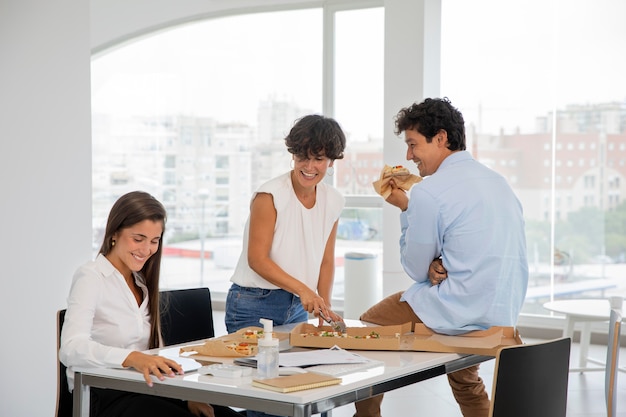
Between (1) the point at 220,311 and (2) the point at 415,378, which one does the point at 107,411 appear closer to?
(2) the point at 415,378

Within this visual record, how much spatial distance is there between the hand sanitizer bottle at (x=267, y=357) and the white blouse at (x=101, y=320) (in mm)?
397

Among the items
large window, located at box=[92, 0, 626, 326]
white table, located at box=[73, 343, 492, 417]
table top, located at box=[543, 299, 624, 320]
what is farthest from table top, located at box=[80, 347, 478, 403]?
large window, located at box=[92, 0, 626, 326]

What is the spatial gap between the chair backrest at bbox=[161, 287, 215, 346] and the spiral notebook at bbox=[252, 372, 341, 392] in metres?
0.96

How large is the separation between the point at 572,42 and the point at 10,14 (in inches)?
185

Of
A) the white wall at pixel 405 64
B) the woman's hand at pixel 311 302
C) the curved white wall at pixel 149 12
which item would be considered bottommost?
the woman's hand at pixel 311 302

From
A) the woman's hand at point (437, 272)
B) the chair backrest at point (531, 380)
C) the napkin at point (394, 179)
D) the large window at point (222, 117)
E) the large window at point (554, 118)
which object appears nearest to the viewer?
the chair backrest at point (531, 380)

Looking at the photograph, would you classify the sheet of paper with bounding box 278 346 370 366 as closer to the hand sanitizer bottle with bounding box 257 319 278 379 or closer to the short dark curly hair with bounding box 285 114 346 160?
the hand sanitizer bottle with bounding box 257 319 278 379

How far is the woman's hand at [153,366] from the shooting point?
231 cm

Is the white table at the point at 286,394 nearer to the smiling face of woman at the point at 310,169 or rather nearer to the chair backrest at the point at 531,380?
the chair backrest at the point at 531,380

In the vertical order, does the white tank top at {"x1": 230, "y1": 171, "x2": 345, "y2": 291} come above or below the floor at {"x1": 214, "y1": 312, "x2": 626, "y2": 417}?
above

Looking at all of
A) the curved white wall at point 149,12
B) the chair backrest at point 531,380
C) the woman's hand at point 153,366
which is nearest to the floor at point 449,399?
the chair backrest at point 531,380

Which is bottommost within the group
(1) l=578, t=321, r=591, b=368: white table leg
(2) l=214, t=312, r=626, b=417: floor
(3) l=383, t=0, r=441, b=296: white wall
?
(2) l=214, t=312, r=626, b=417: floor

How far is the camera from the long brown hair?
8.94 ft

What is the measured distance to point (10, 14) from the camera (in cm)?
382
